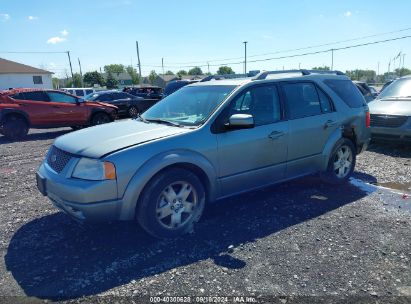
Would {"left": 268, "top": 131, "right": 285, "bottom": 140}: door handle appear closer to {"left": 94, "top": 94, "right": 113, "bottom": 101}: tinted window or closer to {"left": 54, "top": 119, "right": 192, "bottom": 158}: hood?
{"left": 54, "top": 119, "right": 192, "bottom": 158}: hood

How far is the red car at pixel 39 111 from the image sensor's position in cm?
1163

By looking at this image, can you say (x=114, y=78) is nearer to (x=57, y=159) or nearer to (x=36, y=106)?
(x=36, y=106)

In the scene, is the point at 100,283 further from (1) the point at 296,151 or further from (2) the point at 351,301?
(1) the point at 296,151

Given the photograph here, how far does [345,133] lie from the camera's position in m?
5.65

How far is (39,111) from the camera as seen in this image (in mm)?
12055

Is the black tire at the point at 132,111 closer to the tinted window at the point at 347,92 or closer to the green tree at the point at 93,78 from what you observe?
the tinted window at the point at 347,92

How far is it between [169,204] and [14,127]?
32.7 ft

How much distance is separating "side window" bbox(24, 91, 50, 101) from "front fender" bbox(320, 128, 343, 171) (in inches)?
411

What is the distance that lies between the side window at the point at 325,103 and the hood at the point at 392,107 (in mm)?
3747

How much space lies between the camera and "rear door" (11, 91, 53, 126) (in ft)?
38.9

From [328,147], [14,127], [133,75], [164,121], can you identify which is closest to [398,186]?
[328,147]

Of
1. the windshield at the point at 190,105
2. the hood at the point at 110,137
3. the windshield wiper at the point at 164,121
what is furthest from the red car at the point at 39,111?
the windshield wiper at the point at 164,121

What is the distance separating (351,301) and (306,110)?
292cm

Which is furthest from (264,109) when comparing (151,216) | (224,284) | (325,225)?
(224,284)
